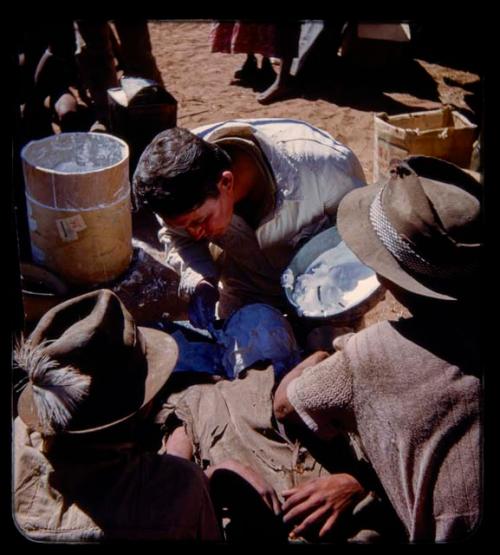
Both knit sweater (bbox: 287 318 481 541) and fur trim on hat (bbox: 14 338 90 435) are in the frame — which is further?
knit sweater (bbox: 287 318 481 541)

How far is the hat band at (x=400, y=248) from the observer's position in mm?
1899

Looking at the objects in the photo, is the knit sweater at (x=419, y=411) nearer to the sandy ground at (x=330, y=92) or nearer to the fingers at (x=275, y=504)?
the fingers at (x=275, y=504)

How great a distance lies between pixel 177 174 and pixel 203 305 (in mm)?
864

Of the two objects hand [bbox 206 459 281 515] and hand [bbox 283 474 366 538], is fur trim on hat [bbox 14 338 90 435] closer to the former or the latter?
hand [bbox 206 459 281 515]

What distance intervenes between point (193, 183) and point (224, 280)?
1.10 m

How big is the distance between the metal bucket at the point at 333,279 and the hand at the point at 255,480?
950 millimetres

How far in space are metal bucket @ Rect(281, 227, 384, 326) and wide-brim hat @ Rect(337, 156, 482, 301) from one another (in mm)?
863

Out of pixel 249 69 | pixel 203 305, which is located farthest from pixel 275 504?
pixel 249 69

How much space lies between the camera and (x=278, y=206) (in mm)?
3371

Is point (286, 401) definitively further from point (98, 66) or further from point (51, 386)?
point (98, 66)

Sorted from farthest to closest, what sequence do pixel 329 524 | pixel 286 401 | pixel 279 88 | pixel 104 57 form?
pixel 279 88 → pixel 104 57 → pixel 286 401 → pixel 329 524

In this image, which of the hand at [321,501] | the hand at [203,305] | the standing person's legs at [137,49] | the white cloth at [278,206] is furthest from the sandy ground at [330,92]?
the hand at [321,501]

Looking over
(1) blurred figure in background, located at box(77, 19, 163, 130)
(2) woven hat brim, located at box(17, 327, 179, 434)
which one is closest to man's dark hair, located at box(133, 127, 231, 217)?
(2) woven hat brim, located at box(17, 327, 179, 434)

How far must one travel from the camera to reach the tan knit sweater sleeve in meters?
2.10
